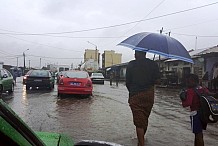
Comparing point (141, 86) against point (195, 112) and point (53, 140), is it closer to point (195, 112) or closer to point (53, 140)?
point (195, 112)

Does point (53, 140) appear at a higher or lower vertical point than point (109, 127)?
higher

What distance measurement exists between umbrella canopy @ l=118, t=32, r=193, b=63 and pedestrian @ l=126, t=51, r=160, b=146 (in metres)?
0.15

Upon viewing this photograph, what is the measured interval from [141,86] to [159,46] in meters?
0.83

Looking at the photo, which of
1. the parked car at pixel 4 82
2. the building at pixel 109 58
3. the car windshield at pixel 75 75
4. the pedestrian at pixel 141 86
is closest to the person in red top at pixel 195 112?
the pedestrian at pixel 141 86

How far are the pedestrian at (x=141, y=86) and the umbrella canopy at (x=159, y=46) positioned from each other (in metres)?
0.15

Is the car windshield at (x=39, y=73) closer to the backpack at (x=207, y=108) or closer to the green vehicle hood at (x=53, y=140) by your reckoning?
the backpack at (x=207, y=108)

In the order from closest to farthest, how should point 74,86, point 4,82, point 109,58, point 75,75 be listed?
1. point 74,86
2. point 75,75
3. point 4,82
4. point 109,58

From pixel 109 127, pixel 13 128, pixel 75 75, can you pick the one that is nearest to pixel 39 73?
pixel 75 75

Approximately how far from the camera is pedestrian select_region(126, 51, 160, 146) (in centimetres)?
518

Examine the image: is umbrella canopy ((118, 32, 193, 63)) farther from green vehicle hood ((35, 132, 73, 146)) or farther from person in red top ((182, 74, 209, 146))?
green vehicle hood ((35, 132, 73, 146))

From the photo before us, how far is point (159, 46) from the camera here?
5492 mm

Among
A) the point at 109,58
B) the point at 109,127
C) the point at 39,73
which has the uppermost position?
the point at 109,58

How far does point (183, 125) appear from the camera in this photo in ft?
27.7

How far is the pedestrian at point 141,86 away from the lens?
5176 mm
